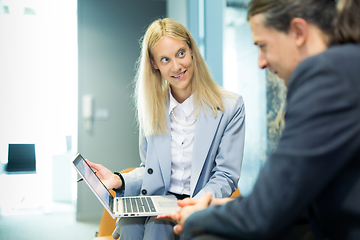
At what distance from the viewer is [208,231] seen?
0.65 m

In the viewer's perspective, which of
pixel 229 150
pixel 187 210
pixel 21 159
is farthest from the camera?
pixel 21 159

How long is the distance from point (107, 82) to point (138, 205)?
Answer: 2836 mm

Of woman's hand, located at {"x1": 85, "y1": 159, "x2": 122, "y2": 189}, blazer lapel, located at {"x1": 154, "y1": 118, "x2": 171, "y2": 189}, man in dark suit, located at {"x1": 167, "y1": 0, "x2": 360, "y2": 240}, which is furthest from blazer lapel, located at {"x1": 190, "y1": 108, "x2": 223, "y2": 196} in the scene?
man in dark suit, located at {"x1": 167, "y1": 0, "x2": 360, "y2": 240}

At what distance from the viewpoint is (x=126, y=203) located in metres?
1.15

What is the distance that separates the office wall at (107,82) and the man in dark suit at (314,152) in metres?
3.15

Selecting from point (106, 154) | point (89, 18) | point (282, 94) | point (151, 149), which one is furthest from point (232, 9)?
point (106, 154)

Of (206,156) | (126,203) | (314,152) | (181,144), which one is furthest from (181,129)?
(314,152)

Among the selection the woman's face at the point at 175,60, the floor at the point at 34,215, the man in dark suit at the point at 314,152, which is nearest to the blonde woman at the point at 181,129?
the woman's face at the point at 175,60

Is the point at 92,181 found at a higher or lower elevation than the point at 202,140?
lower

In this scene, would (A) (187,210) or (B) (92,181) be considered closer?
(A) (187,210)

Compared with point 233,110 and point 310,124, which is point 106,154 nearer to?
point 233,110

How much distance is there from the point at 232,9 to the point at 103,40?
5.97ft

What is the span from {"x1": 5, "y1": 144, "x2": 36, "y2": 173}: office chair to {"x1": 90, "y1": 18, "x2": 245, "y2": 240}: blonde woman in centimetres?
231

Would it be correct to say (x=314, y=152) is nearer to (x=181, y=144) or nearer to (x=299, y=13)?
(x=299, y=13)
